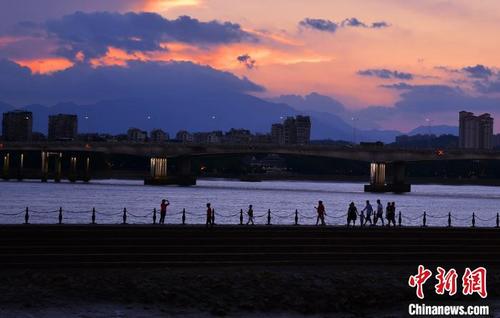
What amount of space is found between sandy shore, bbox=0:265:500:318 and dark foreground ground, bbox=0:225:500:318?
0.04 m

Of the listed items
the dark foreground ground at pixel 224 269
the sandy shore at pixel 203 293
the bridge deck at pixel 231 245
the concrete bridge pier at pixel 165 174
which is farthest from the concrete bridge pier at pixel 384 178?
the sandy shore at pixel 203 293

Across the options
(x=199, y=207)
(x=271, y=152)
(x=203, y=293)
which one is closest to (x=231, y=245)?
(x=203, y=293)

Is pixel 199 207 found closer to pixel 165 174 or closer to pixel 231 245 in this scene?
pixel 231 245

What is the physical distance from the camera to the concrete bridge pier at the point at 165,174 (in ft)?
592

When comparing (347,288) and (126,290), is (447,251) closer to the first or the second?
(347,288)

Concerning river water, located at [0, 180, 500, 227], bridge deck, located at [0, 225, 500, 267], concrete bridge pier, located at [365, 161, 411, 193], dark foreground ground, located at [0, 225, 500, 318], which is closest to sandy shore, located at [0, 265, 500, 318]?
dark foreground ground, located at [0, 225, 500, 318]

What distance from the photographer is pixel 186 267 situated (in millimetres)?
31641

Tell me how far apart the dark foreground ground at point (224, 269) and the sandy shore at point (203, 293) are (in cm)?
4

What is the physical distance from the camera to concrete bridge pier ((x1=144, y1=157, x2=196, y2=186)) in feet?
592

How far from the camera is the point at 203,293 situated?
29.3m

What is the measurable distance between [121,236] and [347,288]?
9.06 m

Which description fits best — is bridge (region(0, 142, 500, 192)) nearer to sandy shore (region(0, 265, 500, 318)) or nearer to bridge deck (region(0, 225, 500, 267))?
bridge deck (region(0, 225, 500, 267))

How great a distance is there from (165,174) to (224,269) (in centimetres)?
15366

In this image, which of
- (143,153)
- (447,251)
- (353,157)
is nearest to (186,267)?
(447,251)
